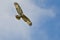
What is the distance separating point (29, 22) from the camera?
74000 millimetres

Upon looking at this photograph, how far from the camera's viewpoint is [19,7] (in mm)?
74688

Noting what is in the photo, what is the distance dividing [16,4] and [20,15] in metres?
2.25

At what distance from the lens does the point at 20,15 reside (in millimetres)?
75250

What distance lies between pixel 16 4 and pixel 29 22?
14.5 ft

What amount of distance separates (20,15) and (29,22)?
8.29 feet

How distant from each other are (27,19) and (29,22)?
92.7 inches

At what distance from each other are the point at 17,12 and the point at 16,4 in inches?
76.3

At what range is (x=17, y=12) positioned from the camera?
74062 mm

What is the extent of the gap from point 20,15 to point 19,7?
163 cm

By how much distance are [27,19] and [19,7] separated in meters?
3.17

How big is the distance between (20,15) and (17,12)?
1.42m

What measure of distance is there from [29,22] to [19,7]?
3515 millimetres

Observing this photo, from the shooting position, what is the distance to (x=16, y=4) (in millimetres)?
75188
